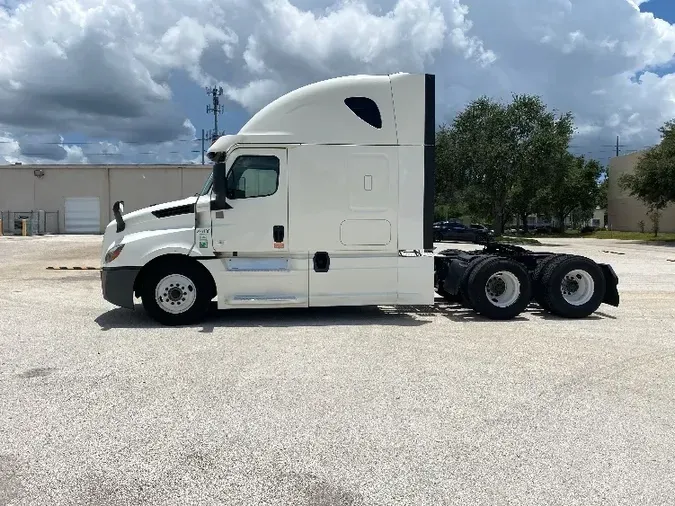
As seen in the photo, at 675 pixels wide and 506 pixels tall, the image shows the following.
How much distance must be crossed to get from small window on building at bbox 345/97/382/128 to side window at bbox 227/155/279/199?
1.35 m

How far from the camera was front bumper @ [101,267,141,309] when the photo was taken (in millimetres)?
8344

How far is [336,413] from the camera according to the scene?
489 centimetres

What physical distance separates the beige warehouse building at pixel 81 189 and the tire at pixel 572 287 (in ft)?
132

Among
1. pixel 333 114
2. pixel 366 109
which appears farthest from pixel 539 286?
pixel 333 114

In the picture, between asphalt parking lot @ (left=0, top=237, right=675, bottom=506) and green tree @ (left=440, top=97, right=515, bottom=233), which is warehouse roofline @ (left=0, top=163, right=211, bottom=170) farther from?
asphalt parking lot @ (left=0, top=237, right=675, bottom=506)

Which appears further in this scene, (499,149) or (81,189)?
(81,189)

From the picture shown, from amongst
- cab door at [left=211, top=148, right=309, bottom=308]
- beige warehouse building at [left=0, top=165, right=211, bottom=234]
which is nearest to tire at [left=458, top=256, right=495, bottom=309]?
cab door at [left=211, top=148, right=309, bottom=308]

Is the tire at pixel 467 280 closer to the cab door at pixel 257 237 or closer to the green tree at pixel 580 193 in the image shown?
the cab door at pixel 257 237

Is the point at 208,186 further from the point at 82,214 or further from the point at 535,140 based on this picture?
the point at 82,214

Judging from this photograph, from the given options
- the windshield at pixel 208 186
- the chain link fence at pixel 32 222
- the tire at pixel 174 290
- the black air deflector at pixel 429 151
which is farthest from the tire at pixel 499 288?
the chain link fence at pixel 32 222

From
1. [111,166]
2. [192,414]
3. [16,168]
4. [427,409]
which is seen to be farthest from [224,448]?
[16,168]

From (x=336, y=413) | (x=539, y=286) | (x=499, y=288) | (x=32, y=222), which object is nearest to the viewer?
(x=336, y=413)

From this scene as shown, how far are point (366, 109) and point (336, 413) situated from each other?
5031 mm

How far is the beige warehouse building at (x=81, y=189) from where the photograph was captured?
4641 cm
